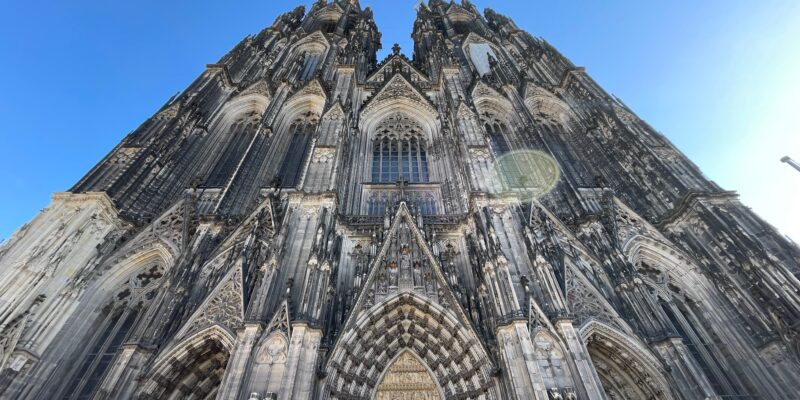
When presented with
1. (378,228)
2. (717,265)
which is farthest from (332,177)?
(717,265)

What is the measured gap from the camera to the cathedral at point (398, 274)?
9.34 meters

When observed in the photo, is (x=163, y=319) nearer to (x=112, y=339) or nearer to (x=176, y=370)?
(x=176, y=370)

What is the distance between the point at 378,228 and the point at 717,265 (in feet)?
32.3

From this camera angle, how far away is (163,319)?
33.4 ft

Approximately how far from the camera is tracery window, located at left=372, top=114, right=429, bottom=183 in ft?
56.4

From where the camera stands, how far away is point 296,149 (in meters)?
18.5

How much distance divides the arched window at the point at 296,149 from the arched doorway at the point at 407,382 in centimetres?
823

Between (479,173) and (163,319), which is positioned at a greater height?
(479,173)

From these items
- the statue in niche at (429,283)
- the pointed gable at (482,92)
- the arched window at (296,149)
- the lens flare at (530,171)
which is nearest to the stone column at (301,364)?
the statue in niche at (429,283)

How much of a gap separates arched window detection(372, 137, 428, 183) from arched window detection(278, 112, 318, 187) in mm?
3070

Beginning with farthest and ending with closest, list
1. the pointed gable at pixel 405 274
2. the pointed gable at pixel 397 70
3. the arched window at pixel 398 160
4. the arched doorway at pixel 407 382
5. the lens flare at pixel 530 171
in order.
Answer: the pointed gable at pixel 397 70
the arched window at pixel 398 160
the lens flare at pixel 530 171
the pointed gable at pixel 405 274
the arched doorway at pixel 407 382

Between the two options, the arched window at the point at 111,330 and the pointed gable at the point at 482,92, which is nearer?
the arched window at the point at 111,330

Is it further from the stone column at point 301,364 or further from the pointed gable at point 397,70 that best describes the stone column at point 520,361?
the pointed gable at point 397,70

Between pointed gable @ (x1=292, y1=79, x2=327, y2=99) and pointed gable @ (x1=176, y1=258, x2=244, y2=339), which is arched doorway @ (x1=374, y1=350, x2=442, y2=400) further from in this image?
pointed gable @ (x1=292, y1=79, x2=327, y2=99)
